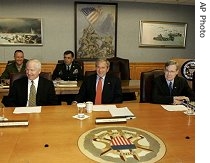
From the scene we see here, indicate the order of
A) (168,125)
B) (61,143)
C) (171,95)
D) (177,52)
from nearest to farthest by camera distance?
(61,143)
(168,125)
(171,95)
(177,52)

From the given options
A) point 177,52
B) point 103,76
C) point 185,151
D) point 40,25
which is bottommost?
point 185,151

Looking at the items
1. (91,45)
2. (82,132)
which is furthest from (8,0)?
(82,132)

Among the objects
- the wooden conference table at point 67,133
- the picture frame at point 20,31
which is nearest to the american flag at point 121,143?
the wooden conference table at point 67,133

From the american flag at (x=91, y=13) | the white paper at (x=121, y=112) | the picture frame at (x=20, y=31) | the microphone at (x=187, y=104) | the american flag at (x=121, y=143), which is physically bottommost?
the american flag at (x=121, y=143)

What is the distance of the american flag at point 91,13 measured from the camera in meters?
6.54

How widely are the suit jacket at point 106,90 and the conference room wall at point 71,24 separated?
3.55 metres

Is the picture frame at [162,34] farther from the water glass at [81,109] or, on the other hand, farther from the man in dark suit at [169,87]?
the water glass at [81,109]

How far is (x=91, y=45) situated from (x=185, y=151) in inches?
209

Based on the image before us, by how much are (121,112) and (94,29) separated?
15.1ft

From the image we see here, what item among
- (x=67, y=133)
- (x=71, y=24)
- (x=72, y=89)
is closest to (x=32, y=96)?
(x=72, y=89)

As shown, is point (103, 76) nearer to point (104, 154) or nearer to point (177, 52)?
point (104, 154)

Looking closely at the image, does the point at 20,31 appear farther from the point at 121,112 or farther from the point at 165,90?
the point at 121,112

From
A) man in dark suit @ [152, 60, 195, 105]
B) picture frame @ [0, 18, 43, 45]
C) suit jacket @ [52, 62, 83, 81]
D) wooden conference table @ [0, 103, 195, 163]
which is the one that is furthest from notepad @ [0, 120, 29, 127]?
picture frame @ [0, 18, 43, 45]

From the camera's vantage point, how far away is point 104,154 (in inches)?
61.0
